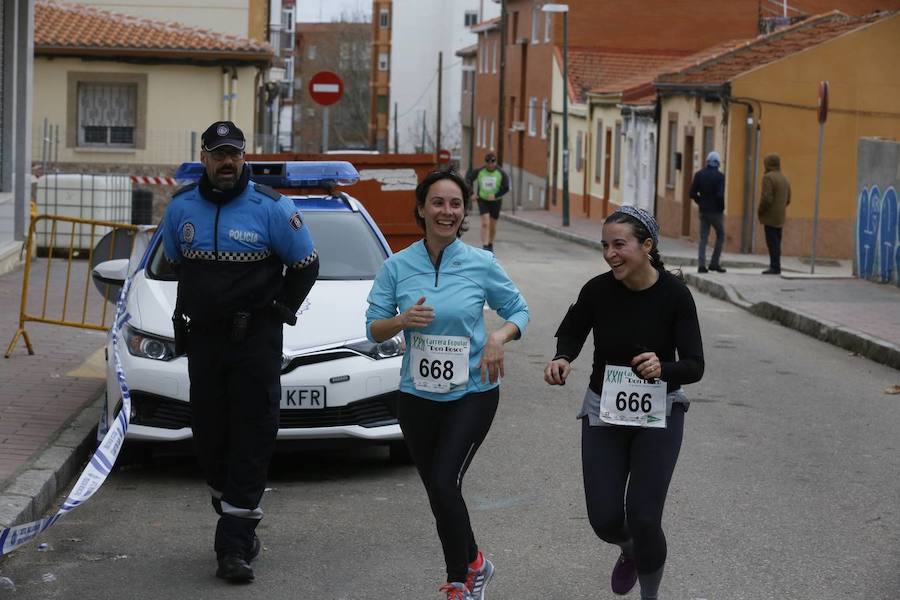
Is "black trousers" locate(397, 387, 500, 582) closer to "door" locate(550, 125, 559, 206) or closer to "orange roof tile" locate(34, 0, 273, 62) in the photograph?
"orange roof tile" locate(34, 0, 273, 62)

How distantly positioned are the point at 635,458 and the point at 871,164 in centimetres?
1763

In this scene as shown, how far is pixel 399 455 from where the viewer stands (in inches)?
347

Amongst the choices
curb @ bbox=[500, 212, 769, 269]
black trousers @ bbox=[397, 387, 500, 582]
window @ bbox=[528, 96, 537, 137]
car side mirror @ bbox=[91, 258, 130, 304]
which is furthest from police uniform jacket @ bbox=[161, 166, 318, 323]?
window @ bbox=[528, 96, 537, 137]

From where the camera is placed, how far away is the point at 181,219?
6430 mm

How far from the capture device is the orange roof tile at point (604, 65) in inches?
2061

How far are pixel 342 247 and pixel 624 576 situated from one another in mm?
4323

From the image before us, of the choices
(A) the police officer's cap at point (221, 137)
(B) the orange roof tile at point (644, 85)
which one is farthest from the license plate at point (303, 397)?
(B) the orange roof tile at point (644, 85)

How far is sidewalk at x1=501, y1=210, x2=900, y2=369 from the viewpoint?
15.6m

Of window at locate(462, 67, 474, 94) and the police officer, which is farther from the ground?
window at locate(462, 67, 474, 94)

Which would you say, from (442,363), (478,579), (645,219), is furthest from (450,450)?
(645,219)

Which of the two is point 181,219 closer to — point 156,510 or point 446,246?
point 446,246

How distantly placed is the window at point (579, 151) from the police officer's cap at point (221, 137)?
44756mm

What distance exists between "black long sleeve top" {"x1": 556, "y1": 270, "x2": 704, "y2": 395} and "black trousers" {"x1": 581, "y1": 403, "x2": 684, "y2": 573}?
182 mm

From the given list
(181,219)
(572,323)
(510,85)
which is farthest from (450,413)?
(510,85)
